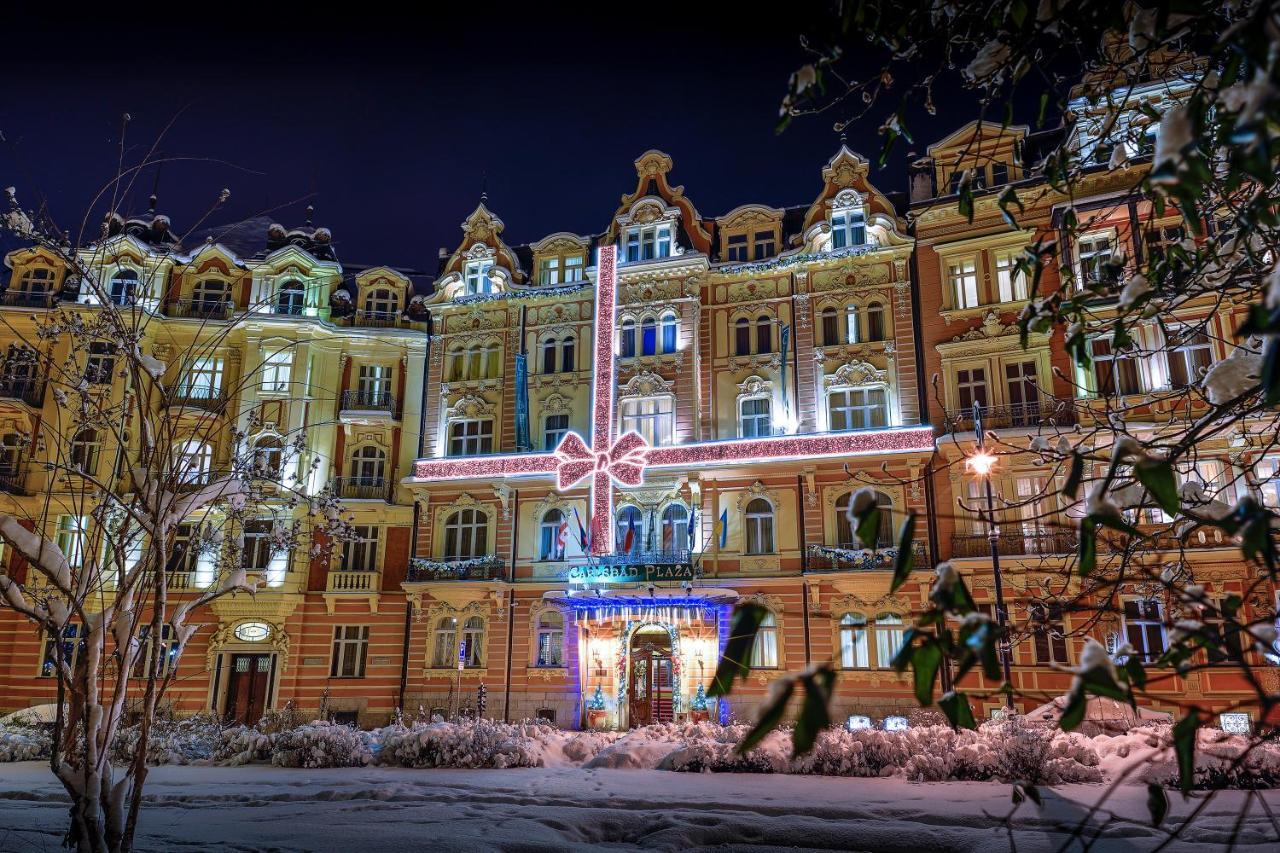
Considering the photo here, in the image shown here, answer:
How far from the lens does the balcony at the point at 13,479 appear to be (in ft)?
94.8

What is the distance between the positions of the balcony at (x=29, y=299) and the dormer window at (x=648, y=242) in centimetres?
2057

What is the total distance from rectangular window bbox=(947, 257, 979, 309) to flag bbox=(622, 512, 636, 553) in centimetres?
1196

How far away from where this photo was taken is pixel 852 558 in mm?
24438

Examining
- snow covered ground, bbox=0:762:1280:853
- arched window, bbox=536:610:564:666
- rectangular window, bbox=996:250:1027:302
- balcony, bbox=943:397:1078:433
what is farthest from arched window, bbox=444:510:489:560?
rectangular window, bbox=996:250:1027:302

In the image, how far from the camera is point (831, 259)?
27391 millimetres

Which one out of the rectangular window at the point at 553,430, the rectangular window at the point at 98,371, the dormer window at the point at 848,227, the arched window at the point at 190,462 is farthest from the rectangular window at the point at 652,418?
the arched window at the point at 190,462

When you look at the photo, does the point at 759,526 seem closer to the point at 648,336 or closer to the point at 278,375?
the point at 648,336

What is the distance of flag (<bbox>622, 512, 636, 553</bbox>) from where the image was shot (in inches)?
1006

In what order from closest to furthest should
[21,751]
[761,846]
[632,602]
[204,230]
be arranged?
[761,846] → [21,751] → [632,602] → [204,230]

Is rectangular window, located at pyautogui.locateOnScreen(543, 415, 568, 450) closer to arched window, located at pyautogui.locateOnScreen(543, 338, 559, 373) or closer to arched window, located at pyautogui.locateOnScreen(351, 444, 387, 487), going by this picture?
arched window, located at pyautogui.locateOnScreen(543, 338, 559, 373)

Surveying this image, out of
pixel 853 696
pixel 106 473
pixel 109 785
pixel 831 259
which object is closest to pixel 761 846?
pixel 109 785

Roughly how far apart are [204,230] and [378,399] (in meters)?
11.1

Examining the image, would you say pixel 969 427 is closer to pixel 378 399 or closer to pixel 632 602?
pixel 632 602

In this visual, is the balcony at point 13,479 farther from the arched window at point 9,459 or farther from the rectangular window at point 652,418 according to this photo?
the rectangular window at point 652,418
